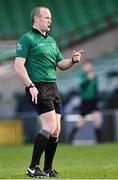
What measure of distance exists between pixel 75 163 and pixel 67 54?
56.6 feet

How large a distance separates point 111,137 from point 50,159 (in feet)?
41.4

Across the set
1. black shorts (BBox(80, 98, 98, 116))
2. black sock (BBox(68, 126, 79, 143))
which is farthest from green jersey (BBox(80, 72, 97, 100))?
black sock (BBox(68, 126, 79, 143))

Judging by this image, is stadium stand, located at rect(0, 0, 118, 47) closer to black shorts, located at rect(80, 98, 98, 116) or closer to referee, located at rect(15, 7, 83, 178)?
black shorts, located at rect(80, 98, 98, 116)

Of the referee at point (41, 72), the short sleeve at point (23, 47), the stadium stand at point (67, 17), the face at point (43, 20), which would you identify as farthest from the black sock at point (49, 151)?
the stadium stand at point (67, 17)

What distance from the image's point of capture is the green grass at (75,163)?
10664mm

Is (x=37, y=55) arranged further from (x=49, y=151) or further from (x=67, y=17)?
(x=67, y=17)

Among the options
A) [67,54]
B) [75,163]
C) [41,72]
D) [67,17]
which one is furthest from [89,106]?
[67,17]

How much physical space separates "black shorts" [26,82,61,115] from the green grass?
0.87m

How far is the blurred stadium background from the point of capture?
2444 centimetres

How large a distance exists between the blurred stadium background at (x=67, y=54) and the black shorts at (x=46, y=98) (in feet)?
40.9

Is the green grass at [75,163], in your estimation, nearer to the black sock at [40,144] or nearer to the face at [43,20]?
the black sock at [40,144]

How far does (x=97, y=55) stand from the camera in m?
30.6

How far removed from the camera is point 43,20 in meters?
10.5

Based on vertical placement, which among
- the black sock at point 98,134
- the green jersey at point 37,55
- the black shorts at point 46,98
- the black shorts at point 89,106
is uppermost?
the green jersey at point 37,55
